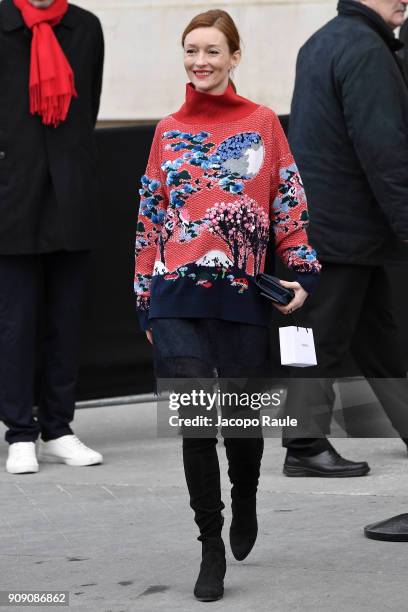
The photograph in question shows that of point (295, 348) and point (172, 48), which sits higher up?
point (172, 48)

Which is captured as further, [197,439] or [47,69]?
[47,69]

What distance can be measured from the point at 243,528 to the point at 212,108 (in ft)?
4.54

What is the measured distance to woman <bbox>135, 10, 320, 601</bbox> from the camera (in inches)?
202

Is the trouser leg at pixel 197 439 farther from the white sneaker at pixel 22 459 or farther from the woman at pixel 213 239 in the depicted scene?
the white sneaker at pixel 22 459

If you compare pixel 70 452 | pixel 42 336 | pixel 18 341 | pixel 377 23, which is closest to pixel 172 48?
pixel 42 336

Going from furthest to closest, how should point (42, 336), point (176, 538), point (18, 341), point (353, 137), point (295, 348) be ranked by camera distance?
point (42, 336) → point (18, 341) → point (353, 137) → point (176, 538) → point (295, 348)

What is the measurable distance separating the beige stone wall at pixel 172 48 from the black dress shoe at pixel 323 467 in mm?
6551

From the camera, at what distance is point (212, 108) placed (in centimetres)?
520

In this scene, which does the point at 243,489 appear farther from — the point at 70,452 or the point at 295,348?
the point at 70,452

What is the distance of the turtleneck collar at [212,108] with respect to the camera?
5.19 m

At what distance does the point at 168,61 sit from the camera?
1357cm

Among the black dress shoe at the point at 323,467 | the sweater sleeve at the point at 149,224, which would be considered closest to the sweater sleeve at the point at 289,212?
the sweater sleeve at the point at 149,224

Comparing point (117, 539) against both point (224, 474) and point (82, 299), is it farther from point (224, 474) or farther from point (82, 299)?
point (82, 299)

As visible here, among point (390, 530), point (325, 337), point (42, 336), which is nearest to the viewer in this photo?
point (390, 530)
